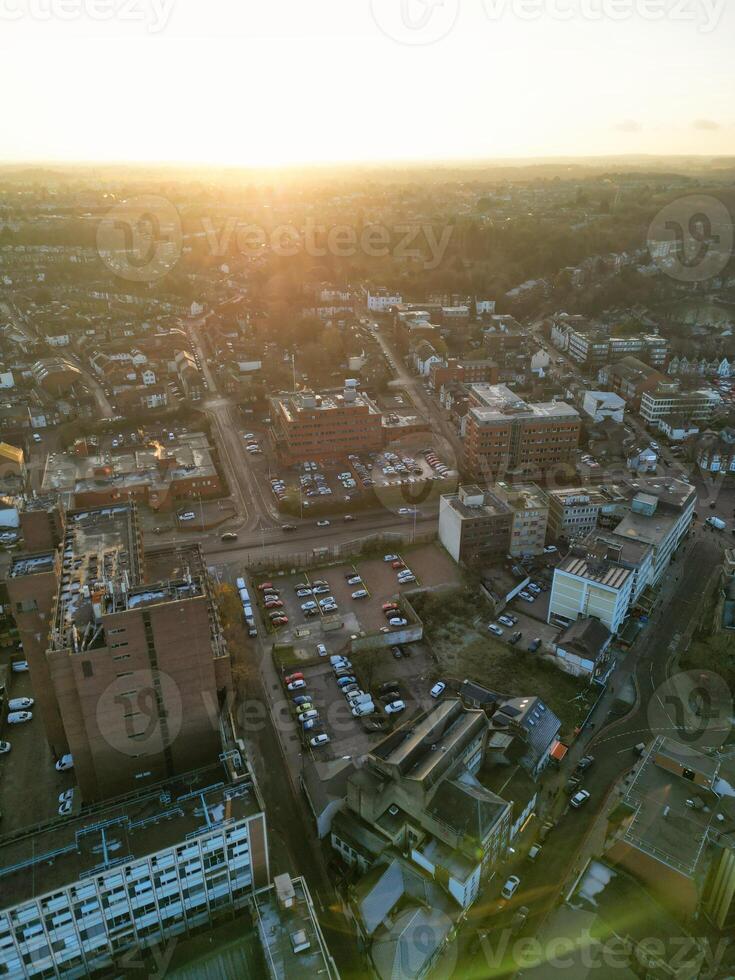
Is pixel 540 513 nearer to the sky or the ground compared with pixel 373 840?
nearer to the sky

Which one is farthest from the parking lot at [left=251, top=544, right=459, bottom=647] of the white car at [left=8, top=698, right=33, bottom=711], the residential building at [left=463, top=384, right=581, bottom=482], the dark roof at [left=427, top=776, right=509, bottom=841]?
the dark roof at [left=427, top=776, right=509, bottom=841]

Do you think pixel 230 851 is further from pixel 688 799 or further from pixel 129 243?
pixel 129 243

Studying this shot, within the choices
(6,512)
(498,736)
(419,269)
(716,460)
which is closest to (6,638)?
(6,512)

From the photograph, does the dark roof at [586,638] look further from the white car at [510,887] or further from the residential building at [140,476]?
the residential building at [140,476]

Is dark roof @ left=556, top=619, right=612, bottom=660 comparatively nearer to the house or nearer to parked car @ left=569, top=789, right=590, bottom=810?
the house

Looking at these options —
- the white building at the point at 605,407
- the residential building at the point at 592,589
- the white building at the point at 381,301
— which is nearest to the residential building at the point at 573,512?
the residential building at the point at 592,589
